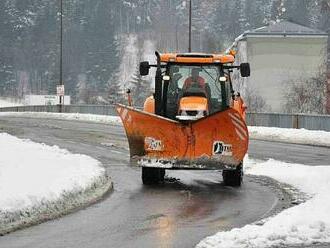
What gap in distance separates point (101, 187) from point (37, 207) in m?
3.01

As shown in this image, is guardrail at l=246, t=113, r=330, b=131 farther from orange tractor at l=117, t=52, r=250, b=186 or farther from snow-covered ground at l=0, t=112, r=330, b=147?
orange tractor at l=117, t=52, r=250, b=186

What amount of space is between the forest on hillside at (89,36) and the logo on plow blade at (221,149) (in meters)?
101

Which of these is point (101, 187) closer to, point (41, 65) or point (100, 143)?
point (100, 143)

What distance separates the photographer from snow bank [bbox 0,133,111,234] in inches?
345

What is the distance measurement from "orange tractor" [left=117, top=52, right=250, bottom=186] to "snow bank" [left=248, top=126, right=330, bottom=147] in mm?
12346

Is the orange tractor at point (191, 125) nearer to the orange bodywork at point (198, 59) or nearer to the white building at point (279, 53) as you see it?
the orange bodywork at point (198, 59)

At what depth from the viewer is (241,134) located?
41.7 feet

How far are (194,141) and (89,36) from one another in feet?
395

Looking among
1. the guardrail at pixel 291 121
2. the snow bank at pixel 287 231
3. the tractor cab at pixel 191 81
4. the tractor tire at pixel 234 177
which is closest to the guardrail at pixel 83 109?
the guardrail at pixel 291 121

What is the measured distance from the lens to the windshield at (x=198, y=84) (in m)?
13.9

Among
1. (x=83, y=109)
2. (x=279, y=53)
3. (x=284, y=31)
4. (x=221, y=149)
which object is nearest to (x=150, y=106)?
(x=221, y=149)

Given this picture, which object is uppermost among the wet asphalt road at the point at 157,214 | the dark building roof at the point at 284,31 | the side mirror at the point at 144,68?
the dark building roof at the point at 284,31

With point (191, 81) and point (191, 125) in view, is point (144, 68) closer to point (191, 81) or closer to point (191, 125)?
point (191, 81)

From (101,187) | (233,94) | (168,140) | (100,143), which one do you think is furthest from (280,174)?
(100,143)
